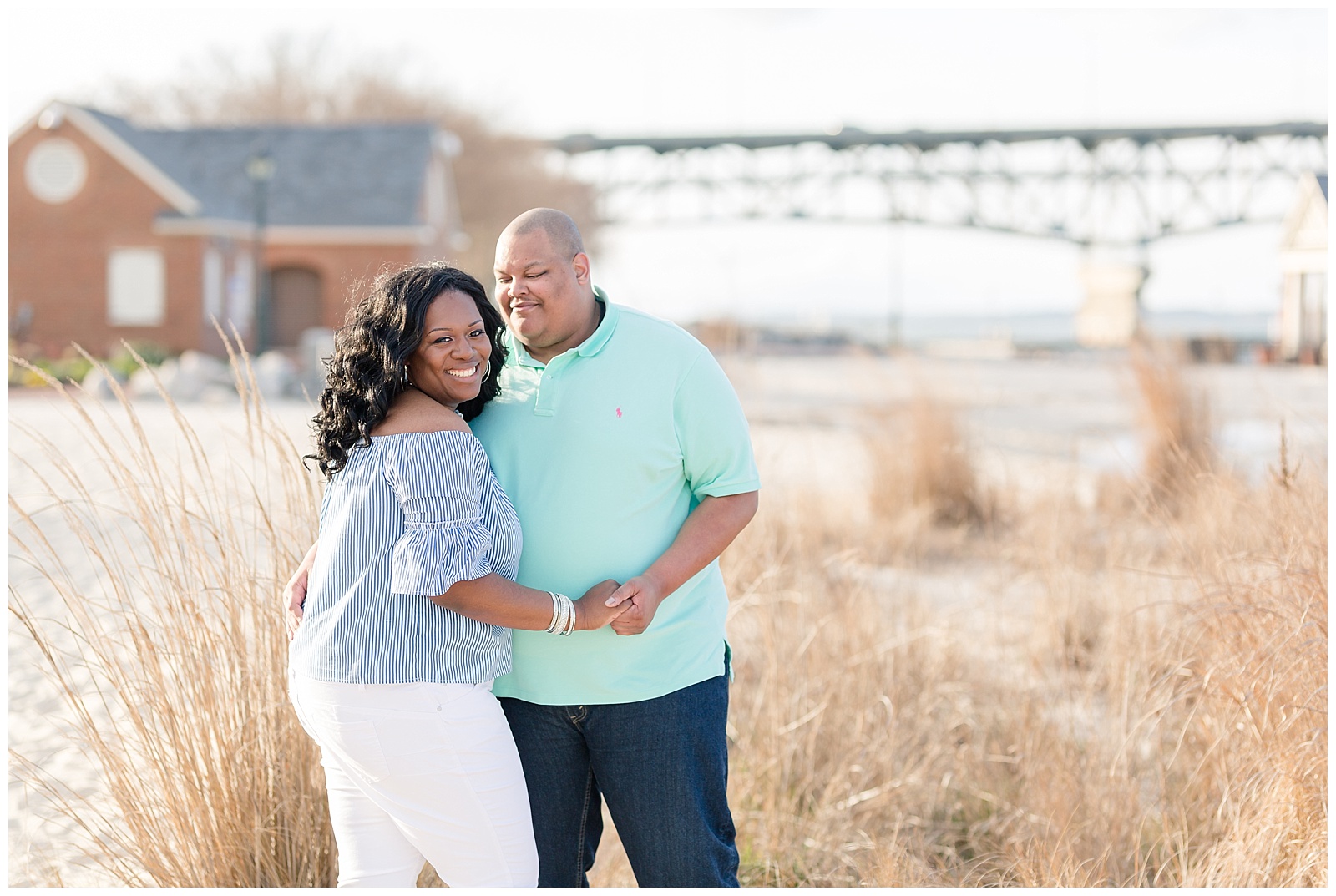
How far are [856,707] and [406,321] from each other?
259 centimetres

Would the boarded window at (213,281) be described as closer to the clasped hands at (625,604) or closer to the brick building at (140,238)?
the brick building at (140,238)

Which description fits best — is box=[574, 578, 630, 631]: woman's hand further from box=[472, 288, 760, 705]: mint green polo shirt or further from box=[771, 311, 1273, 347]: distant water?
box=[771, 311, 1273, 347]: distant water

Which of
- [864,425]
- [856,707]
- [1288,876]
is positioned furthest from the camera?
[864,425]

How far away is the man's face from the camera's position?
2.18 meters

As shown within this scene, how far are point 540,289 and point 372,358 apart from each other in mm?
353

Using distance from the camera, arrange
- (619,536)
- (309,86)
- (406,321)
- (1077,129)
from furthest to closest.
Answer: (309,86)
(1077,129)
(619,536)
(406,321)

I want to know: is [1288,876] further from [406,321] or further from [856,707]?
[406,321]

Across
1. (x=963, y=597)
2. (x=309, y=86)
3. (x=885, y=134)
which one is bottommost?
(x=963, y=597)

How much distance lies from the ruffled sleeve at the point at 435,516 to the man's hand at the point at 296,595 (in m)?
0.35

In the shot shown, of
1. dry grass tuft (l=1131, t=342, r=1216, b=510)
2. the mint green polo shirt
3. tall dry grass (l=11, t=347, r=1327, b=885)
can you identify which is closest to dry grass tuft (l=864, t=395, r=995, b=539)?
dry grass tuft (l=1131, t=342, r=1216, b=510)

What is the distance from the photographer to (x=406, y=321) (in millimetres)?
2043

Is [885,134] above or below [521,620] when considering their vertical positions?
above

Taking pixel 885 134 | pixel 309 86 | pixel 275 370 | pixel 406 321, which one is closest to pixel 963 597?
pixel 406 321

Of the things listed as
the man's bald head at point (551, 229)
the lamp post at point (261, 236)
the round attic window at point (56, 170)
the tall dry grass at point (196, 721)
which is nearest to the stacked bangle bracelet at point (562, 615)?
the man's bald head at point (551, 229)
